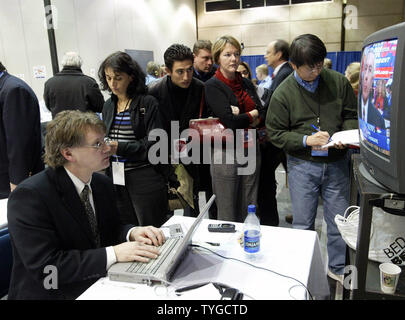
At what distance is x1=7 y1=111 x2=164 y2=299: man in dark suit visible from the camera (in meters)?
1.19

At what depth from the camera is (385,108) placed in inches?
41.8

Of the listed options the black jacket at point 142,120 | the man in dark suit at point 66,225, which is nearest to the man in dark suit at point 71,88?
the black jacket at point 142,120

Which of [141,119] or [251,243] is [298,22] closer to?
[141,119]

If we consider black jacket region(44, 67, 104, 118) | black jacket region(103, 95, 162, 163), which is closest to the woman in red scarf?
black jacket region(103, 95, 162, 163)

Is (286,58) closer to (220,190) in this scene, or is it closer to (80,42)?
(220,190)

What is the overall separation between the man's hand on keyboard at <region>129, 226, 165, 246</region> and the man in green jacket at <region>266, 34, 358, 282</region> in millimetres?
1002

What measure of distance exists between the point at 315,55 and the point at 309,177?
0.70 meters

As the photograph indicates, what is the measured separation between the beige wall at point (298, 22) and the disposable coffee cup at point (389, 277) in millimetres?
9403

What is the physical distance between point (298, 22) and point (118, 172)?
910cm

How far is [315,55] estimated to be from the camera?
186 cm

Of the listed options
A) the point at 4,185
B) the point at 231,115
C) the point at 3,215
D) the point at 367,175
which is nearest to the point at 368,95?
the point at 367,175

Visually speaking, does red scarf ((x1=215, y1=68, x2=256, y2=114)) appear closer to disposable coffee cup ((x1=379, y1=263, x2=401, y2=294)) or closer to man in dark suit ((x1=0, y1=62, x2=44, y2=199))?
man in dark suit ((x1=0, y1=62, x2=44, y2=199))

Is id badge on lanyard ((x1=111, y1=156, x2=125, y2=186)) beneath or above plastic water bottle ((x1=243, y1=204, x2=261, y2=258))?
above

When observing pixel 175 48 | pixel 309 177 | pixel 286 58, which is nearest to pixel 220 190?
pixel 309 177
